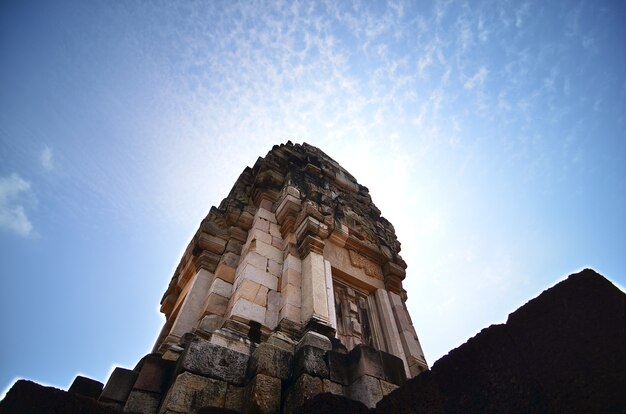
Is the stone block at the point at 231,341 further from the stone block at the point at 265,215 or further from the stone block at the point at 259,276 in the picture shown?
the stone block at the point at 265,215

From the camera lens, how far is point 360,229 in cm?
760

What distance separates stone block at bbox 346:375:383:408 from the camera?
3.13 m

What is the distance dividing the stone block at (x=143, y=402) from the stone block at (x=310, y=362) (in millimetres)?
1356

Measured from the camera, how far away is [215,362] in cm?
337

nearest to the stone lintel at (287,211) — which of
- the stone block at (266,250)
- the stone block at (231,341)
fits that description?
the stone block at (266,250)

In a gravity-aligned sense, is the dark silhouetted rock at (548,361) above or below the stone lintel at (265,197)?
below

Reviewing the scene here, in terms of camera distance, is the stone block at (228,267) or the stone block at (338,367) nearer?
the stone block at (338,367)

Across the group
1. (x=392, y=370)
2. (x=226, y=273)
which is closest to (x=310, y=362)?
(x=392, y=370)

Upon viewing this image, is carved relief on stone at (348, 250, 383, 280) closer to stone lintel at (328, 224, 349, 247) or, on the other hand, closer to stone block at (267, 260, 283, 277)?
stone lintel at (328, 224, 349, 247)

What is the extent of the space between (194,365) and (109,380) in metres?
0.85

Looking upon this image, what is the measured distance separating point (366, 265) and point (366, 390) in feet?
12.4

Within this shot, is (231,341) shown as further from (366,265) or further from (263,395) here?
(366,265)

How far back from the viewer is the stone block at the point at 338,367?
3.44 metres

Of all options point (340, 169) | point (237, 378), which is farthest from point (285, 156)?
point (237, 378)
